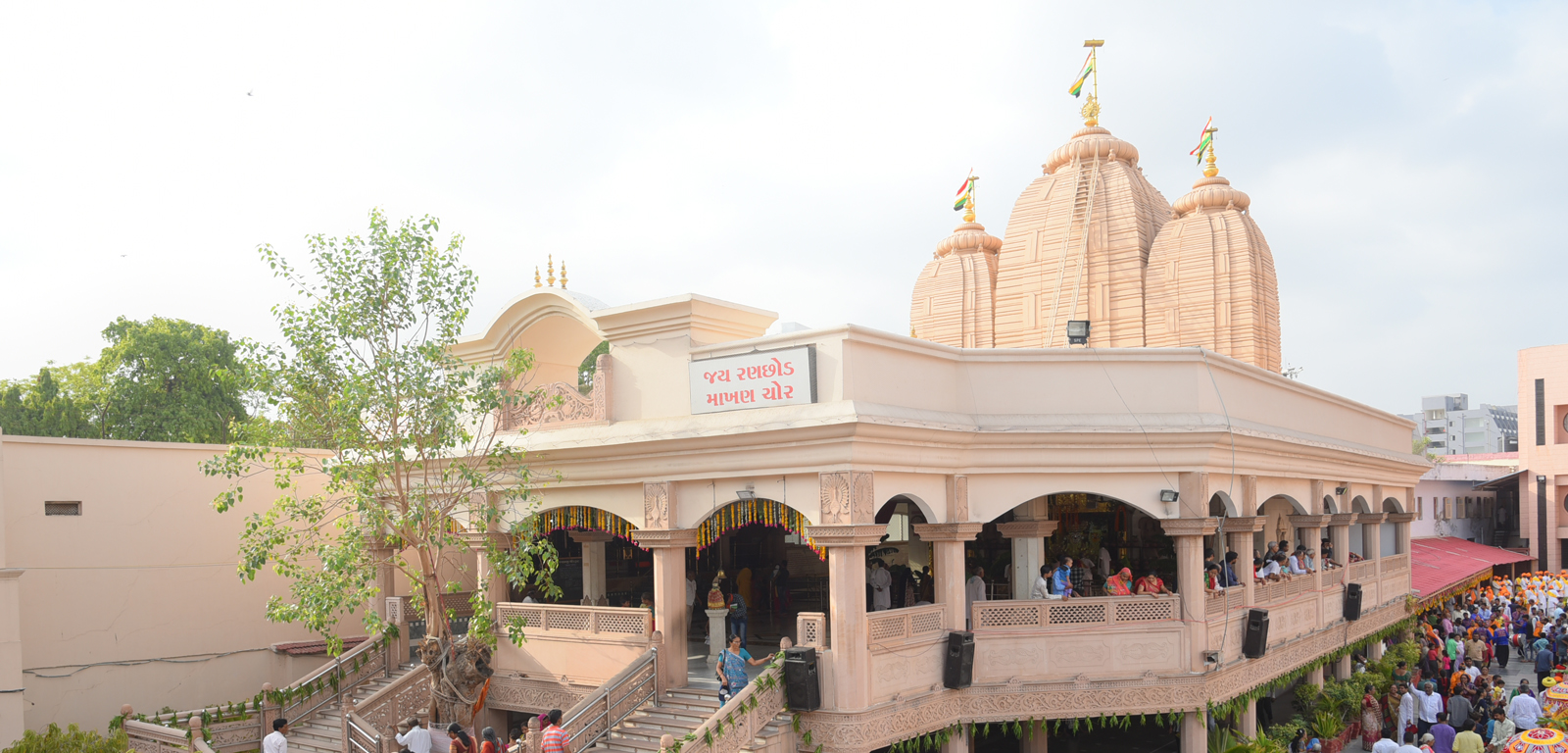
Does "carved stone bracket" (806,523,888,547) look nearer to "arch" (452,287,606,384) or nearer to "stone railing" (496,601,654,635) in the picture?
"stone railing" (496,601,654,635)

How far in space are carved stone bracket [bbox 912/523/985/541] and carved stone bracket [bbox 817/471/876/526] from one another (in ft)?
4.70

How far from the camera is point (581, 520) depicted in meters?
16.8

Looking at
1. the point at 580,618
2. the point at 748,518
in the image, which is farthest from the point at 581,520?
the point at 748,518

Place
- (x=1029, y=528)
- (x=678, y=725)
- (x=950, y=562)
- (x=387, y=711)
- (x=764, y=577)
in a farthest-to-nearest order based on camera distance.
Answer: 1. (x=764, y=577)
2. (x=1029, y=528)
3. (x=387, y=711)
4. (x=950, y=562)
5. (x=678, y=725)

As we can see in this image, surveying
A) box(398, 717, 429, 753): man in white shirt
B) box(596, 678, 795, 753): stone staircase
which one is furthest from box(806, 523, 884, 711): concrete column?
box(398, 717, 429, 753): man in white shirt

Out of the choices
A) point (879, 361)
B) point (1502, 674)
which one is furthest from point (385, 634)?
point (1502, 674)

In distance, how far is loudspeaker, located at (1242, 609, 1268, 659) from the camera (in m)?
16.2

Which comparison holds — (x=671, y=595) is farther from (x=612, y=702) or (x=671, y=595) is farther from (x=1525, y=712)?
(x=1525, y=712)

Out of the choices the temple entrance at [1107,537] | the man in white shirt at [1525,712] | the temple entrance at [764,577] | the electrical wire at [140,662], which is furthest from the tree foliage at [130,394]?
the man in white shirt at [1525,712]

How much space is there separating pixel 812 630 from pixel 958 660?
2096 mm

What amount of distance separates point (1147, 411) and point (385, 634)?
12.5m

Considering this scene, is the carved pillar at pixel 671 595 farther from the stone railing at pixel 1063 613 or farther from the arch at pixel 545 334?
the stone railing at pixel 1063 613

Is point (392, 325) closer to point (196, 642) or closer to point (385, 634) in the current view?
point (385, 634)

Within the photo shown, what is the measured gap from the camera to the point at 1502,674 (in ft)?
87.4
